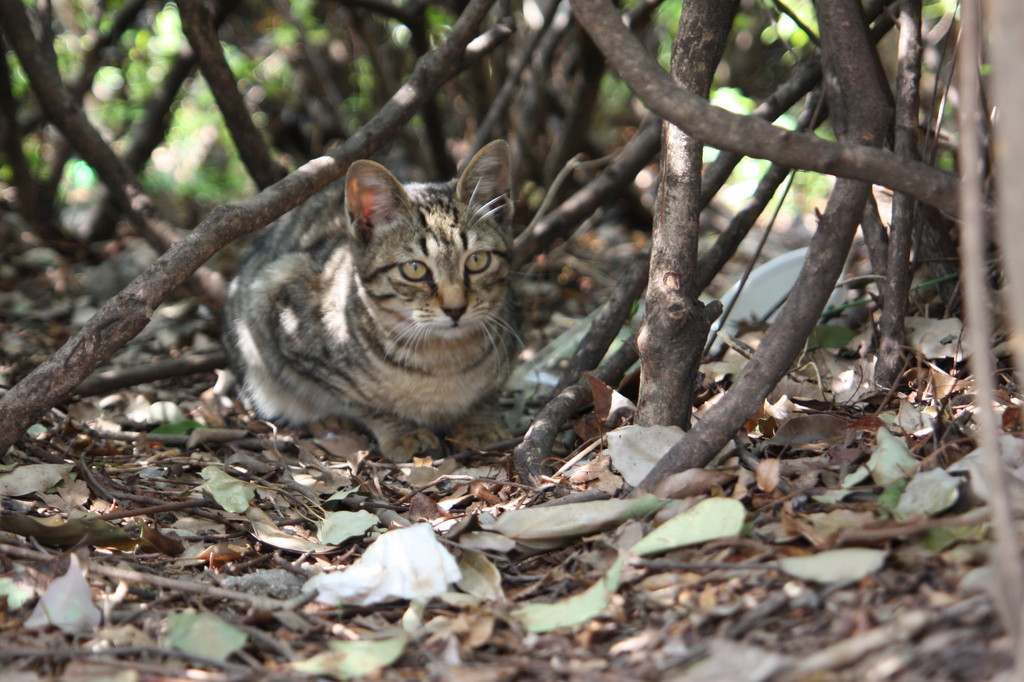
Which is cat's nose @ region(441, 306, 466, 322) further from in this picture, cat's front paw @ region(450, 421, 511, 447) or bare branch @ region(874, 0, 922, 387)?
bare branch @ region(874, 0, 922, 387)

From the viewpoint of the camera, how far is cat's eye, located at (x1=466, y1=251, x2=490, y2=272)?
10.5 ft

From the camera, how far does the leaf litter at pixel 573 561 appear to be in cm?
159

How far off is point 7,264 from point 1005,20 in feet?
16.1

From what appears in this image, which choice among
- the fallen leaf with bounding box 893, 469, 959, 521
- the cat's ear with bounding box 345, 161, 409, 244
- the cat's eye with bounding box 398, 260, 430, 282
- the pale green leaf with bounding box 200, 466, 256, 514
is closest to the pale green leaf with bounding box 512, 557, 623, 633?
the fallen leaf with bounding box 893, 469, 959, 521

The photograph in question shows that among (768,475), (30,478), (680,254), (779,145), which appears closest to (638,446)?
(768,475)

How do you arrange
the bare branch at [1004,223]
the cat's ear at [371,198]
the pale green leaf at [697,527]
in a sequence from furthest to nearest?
the cat's ear at [371,198] → the pale green leaf at [697,527] → the bare branch at [1004,223]

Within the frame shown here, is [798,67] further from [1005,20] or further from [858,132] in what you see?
[1005,20]

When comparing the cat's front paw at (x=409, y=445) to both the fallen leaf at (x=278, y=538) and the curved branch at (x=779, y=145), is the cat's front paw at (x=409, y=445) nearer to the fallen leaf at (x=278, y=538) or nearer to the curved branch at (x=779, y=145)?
the fallen leaf at (x=278, y=538)

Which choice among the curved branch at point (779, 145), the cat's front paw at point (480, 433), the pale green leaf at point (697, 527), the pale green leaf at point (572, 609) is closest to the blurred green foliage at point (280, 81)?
the cat's front paw at point (480, 433)

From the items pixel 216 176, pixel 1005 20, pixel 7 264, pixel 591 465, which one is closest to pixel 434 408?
pixel 591 465

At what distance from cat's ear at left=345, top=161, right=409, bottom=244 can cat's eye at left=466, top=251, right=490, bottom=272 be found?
0.92 ft

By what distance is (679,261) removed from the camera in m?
2.39

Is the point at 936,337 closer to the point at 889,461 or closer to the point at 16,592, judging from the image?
the point at 889,461

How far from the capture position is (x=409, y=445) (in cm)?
338
